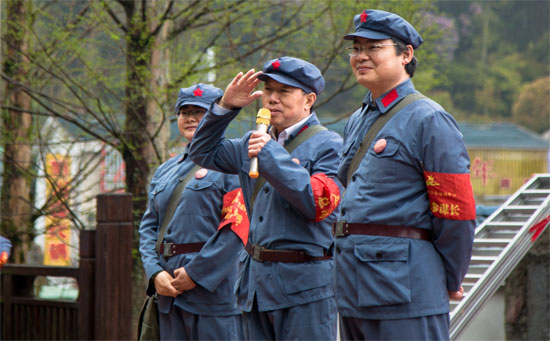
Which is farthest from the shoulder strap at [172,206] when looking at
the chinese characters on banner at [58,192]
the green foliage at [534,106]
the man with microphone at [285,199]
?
the green foliage at [534,106]

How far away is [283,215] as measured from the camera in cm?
316

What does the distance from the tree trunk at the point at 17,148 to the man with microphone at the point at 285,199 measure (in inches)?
169

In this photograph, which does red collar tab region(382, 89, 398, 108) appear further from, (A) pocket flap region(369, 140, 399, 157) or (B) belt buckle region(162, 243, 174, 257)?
(B) belt buckle region(162, 243, 174, 257)

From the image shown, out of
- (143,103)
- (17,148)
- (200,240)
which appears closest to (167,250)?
(200,240)

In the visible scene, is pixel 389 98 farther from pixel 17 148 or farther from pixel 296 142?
pixel 17 148

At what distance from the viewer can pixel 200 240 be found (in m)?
3.95

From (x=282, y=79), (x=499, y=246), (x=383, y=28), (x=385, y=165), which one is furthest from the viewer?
(x=499, y=246)

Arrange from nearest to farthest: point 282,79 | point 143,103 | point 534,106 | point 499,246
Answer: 1. point 282,79
2. point 499,246
3. point 143,103
4. point 534,106

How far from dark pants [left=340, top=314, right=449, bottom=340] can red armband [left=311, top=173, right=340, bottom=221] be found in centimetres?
51

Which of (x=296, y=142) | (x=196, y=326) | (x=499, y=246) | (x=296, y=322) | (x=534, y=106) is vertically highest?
(x=534, y=106)

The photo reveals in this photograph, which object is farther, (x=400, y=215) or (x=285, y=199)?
(x=285, y=199)

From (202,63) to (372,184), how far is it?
409cm

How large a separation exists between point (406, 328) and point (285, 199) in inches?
31.6

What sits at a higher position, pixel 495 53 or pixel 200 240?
pixel 495 53
